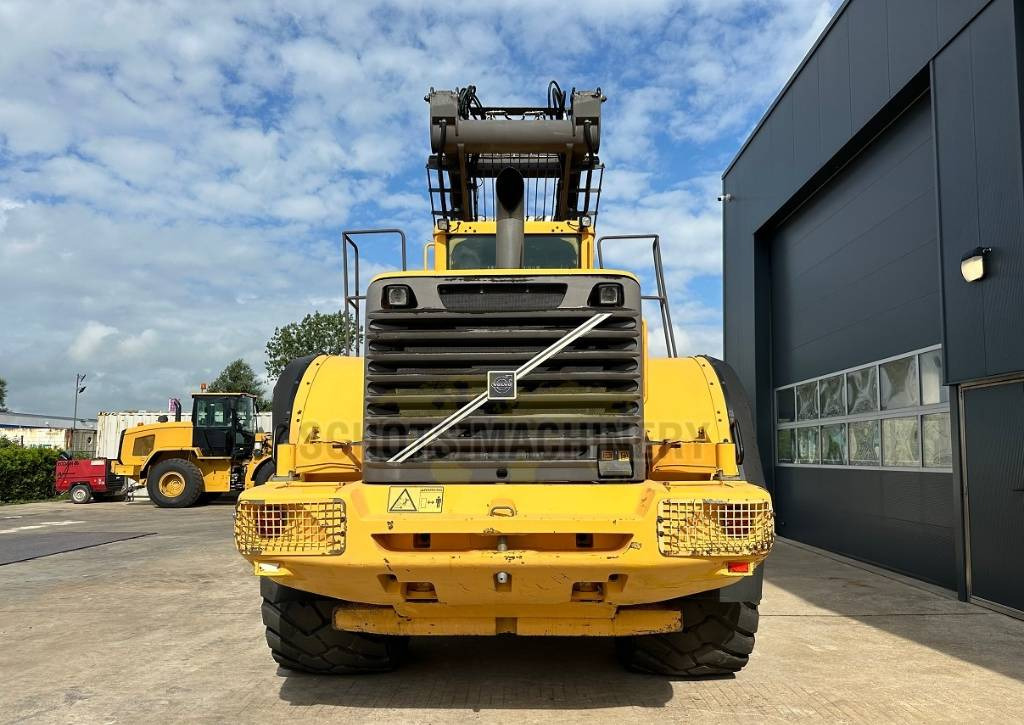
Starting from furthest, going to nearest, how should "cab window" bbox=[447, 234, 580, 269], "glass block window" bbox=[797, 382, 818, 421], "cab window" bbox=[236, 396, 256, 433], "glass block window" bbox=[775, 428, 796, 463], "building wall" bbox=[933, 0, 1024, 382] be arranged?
"cab window" bbox=[236, 396, 256, 433], "glass block window" bbox=[775, 428, 796, 463], "glass block window" bbox=[797, 382, 818, 421], "building wall" bbox=[933, 0, 1024, 382], "cab window" bbox=[447, 234, 580, 269]

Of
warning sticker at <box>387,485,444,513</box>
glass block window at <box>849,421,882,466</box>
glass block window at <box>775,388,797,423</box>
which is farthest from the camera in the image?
glass block window at <box>775,388,797,423</box>

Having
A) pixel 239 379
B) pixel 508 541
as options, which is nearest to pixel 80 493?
pixel 508 541

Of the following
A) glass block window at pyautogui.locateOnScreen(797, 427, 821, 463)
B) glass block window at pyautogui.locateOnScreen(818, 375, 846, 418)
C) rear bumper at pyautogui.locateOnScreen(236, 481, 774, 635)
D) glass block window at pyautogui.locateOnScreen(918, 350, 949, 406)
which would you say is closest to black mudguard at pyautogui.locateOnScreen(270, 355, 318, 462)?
rear bumper at pyautogui.locateOnScreen(236, 481, 774, 635)

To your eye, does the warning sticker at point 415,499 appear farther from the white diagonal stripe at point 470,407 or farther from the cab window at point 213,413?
the cab window at point 213,413

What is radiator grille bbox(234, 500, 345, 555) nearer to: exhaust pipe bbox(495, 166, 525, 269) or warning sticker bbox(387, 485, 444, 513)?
warning sticker bbox(387, 485, 444, 513)

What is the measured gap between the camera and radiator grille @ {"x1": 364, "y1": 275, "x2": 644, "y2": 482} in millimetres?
4023

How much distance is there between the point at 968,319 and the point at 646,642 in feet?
15.9

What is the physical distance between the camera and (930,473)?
8.90 m

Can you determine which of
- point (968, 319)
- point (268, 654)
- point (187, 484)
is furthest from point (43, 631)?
point (187, 484)

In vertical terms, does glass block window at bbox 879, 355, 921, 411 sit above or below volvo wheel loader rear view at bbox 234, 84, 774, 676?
above

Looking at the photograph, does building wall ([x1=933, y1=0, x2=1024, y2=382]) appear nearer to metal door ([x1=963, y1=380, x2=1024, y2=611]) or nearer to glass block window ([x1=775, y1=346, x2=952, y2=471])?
metal door ([x1=963, y1=380, x2=1024, y2=611])

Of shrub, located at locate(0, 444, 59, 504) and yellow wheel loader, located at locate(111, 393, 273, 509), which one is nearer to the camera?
yellow wheel loader, located at locate(111, 393, 273, 509)

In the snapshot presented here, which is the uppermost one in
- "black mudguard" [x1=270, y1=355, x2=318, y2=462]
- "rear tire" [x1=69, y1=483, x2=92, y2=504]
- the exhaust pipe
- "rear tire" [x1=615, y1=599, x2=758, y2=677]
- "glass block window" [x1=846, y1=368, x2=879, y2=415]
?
the exhaust pipe

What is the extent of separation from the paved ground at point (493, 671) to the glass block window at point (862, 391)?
2.83 m
